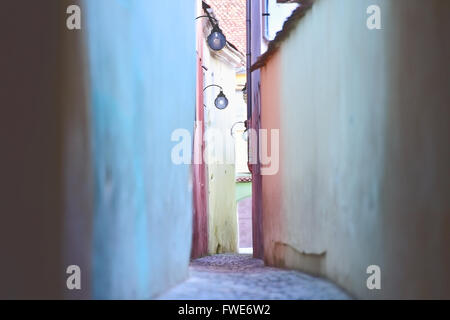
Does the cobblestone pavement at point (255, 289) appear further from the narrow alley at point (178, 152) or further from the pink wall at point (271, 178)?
the pink wall at point (271, 178)

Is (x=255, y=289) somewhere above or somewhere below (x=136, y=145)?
below

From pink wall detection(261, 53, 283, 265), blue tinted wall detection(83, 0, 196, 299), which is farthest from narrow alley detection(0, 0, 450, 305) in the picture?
pink wall detection(261, 53, 283, 265)

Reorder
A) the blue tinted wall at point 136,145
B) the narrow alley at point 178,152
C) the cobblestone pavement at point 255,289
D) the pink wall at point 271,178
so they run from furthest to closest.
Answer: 1. the pink wall at point 271,178
2. the cobblestone pavement at point 255,289
3. the blue tinted wall at point 136,145
4. the narrow alley at point 178,152

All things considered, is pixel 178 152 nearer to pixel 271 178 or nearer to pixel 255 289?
pixel 255 289

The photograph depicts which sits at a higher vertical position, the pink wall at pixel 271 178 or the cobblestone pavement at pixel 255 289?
the pink wall at pixel 271 178

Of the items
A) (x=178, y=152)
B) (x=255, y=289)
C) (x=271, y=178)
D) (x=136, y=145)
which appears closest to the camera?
(x=136, y=145)

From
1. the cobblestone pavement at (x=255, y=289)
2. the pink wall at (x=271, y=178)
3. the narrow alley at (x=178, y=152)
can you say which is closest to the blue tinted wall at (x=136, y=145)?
the narrow alley at (x=178, y=152)

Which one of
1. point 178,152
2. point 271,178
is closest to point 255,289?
point 178,152

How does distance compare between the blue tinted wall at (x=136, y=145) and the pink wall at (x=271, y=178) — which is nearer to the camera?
the blue tinted wall at (x=136, y=145)

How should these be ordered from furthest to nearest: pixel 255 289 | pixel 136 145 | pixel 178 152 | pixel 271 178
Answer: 1. pixel 271 178
2. pixel 178 152
3. pixel 255 289
4. pixel 136 145

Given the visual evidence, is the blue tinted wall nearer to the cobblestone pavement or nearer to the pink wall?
the cobblestone pavement

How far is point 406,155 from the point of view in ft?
11.5

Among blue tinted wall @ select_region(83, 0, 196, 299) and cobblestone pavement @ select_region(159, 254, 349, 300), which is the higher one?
blue tinted wall @ select_region(83, 0, 196, 299)

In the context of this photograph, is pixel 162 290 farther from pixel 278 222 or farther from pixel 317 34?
pixel 278 222
